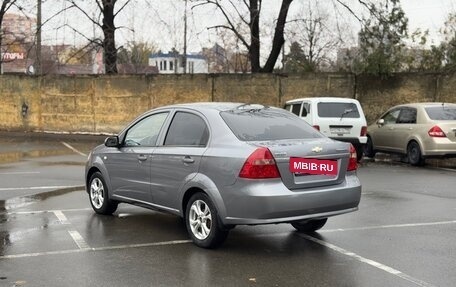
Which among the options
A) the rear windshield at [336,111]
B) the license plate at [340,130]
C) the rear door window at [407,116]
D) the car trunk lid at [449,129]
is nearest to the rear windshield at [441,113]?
the car trunk lid at [449,129]

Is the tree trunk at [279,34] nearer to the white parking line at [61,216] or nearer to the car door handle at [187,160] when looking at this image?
the white parking line at [61,216]

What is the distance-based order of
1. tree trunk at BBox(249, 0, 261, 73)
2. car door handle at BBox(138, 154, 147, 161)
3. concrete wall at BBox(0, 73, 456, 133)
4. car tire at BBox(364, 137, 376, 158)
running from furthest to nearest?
tree trunk at BBox(249, 0, 261, 73) → concrete wall at BBox(0, 73, 456, 133) → car tire at BBox(364, 137, 376, 158) → car door handle at BBox(138, 154, 147, 161)

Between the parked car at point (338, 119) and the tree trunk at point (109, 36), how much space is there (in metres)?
14.7

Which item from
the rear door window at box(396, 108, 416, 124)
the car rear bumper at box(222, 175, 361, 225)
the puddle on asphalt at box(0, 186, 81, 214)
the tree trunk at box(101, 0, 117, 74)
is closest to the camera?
the car rear bumper at box(222, 175, 361, 225)

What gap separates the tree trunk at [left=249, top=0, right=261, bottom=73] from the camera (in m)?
23.7

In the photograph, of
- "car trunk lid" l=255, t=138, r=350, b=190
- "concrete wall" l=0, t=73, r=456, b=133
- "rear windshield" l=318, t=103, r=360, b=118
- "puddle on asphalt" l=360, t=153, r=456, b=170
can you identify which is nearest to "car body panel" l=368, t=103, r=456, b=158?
"puddle on asphalt" l=360, t=153, r=456, b=170

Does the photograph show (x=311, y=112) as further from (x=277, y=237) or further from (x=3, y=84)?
(x=3, y=84)

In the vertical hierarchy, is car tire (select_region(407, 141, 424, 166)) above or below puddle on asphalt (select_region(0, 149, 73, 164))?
above

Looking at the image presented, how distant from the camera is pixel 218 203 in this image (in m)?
5.91

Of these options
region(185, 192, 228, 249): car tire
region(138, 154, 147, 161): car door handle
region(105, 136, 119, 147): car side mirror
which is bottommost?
region(185, 192, 228, 249): car tire

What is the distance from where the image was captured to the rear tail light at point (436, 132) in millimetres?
13484

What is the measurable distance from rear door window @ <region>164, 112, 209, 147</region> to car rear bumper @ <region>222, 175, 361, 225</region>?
874 millimetres

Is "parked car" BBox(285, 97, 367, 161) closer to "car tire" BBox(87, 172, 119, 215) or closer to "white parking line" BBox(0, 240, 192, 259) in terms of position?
"car tire" BBox(87, 172, 119, 215)

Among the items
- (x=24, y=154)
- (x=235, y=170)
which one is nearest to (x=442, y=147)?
(x=235, y=170)
